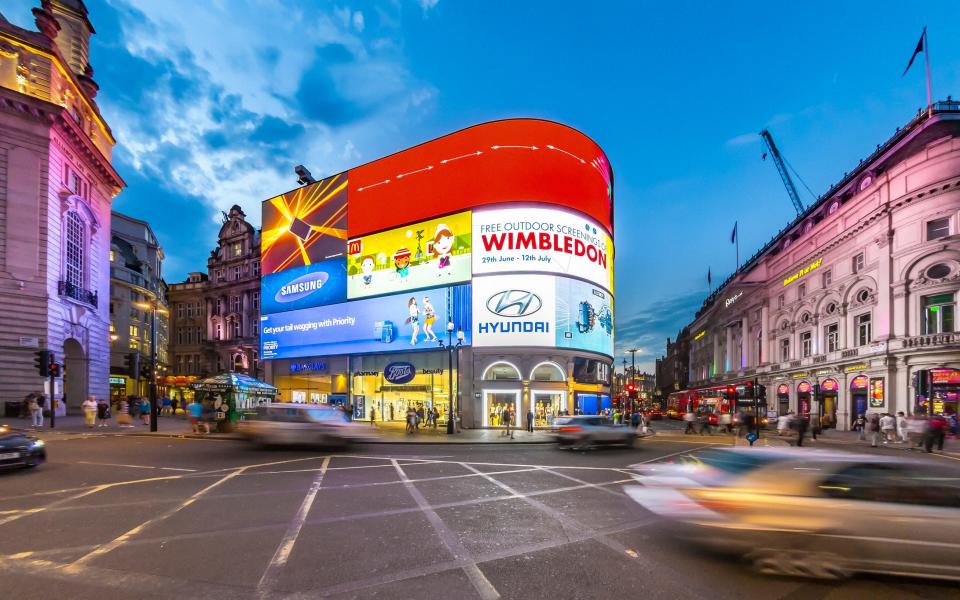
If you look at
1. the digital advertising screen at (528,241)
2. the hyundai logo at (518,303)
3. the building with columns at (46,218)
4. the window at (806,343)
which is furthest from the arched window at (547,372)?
the building with columns at (46,218)

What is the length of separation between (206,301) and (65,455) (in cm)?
5532

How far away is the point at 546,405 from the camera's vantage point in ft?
117

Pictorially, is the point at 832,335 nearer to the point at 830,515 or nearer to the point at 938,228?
the point at 938,228

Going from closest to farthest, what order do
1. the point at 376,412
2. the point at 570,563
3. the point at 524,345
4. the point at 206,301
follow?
the point at 570,563, the point at 524,345, the point at 376,412, the point at 206,301

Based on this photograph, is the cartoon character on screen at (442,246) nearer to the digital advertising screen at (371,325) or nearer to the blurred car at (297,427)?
the digital advertising screen at (371,325)

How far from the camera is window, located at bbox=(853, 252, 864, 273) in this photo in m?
37.6

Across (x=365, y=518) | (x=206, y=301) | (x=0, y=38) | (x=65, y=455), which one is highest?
(x=0, y=38)

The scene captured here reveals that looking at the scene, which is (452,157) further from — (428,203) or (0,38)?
(0,38)

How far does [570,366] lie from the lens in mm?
36125

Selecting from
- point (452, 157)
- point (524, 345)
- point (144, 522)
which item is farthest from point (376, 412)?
point (144, 522)

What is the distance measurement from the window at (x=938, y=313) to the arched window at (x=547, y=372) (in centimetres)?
2288

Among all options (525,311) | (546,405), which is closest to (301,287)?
(525,311)

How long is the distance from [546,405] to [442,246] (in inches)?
544

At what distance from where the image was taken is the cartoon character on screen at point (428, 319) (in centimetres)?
3703
